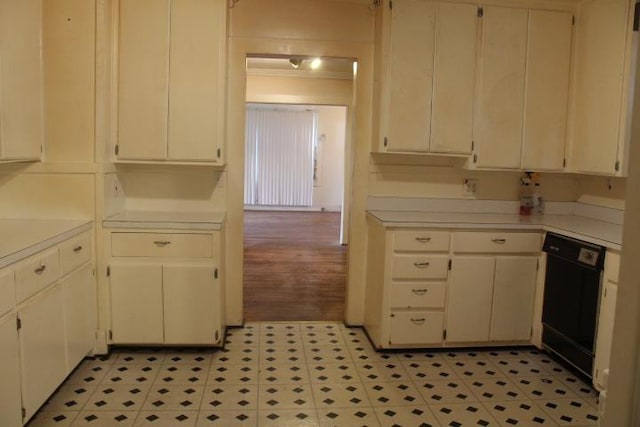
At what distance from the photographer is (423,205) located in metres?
4.01

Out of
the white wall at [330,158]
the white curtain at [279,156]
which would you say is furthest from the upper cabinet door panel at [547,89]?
the white curtain at [279,156]

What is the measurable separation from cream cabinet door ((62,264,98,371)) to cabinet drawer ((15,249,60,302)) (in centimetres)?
17

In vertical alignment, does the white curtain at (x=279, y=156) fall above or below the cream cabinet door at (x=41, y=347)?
above

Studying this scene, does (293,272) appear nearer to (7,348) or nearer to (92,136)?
(92,136)

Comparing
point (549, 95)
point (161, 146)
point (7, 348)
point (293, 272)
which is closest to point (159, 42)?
point (161, 146)

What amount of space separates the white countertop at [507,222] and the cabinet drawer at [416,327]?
599mm

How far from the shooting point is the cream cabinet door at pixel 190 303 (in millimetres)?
3316

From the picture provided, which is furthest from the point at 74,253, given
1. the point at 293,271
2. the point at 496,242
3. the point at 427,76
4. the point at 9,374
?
the point at 293,271

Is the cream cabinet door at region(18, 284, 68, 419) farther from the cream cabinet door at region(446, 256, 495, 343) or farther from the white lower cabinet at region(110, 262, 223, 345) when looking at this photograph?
the cream cabinet door at region(446, 256, 495, 343)

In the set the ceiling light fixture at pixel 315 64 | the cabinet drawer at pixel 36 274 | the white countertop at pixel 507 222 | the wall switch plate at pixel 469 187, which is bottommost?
the cabinet drawer at pixel 36 274

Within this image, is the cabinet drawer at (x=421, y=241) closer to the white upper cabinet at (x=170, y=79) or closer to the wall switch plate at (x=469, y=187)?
the wall switch plate at (x=469, y=187)

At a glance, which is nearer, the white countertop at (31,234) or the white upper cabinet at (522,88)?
the white countertop at (31,234)

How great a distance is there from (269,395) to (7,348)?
4.35 feet

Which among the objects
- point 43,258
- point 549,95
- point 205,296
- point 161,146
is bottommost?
point 205,296
